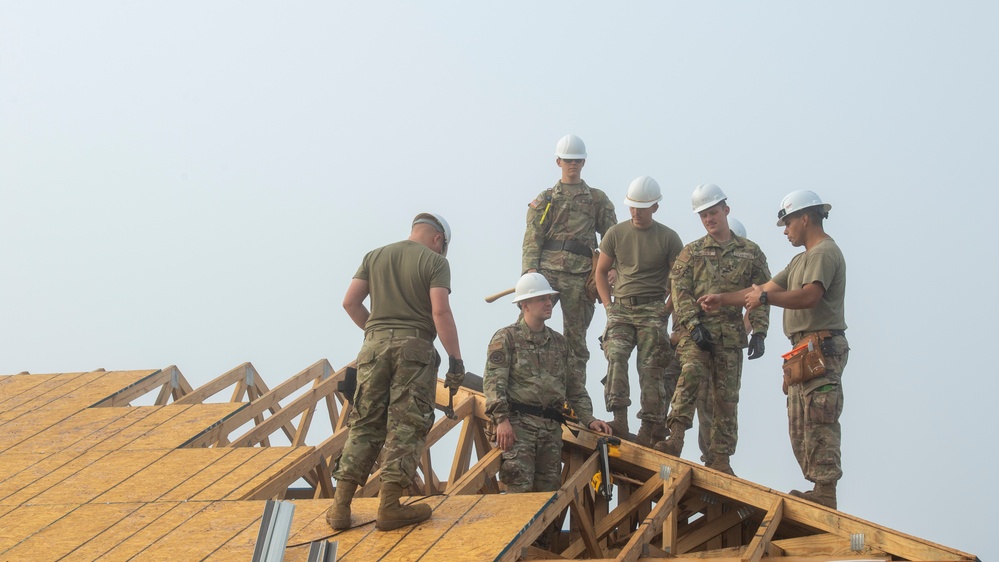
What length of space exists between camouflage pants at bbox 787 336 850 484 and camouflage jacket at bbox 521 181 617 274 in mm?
2931

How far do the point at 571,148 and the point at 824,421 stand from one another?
3786 millimetres

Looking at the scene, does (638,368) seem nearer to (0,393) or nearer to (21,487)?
(21,487)

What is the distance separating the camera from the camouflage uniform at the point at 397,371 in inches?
255

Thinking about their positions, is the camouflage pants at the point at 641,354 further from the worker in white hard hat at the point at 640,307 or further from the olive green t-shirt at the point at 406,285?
the olive green t-shirt at the point at 406,285

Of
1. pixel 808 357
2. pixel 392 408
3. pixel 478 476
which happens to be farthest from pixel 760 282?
pixel 392 408

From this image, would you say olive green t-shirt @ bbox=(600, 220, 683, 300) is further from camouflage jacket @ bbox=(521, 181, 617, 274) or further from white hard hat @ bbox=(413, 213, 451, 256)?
white hard hat @ bbox=(413, 213, 451, 256)

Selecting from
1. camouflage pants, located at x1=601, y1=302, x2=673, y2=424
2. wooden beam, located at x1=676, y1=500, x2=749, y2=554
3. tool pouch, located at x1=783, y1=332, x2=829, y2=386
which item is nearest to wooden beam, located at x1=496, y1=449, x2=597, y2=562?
camouflage pants, located at x1=601, y1=302, x2=673, y2=424

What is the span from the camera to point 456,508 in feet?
23.3

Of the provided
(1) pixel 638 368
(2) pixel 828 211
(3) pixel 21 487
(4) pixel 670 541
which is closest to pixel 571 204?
(1) pixel 638 368

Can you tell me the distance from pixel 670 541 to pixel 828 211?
2543 mm

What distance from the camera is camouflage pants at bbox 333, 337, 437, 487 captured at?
646 centimetres

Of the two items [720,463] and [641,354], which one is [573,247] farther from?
[720,463]

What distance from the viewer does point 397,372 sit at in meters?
6.48

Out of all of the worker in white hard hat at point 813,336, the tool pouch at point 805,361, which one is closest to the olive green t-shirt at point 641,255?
the worker in white hard hat at point 813,336
